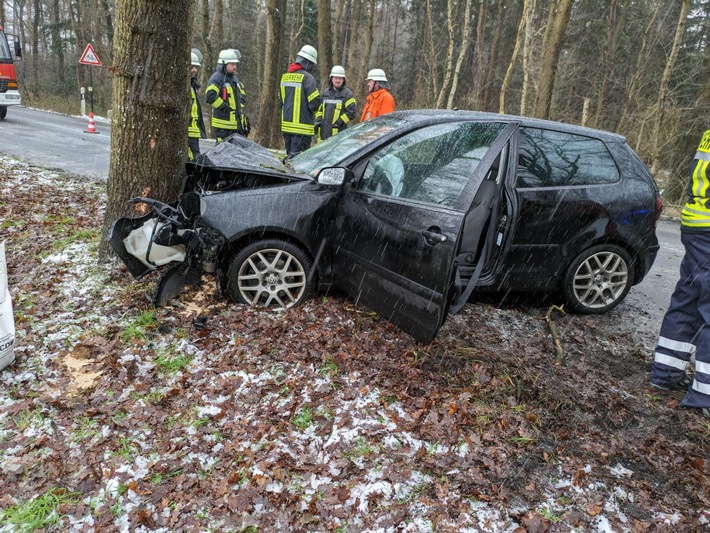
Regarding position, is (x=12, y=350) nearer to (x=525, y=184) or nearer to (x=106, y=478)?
(x=106, y=478)

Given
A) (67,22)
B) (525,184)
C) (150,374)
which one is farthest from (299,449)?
(67,22)

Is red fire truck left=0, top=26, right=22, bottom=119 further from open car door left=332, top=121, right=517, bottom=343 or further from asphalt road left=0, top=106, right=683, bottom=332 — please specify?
open car door left=332, top=121, right=517, bottom=343

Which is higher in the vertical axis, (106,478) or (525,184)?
(525,184)

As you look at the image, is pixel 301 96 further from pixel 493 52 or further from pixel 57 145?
pixel 493 52

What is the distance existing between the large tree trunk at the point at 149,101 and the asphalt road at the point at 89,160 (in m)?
4.51

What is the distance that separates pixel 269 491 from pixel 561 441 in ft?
6.00

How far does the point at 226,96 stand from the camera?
28.6 feet

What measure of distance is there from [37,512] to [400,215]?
2.82m

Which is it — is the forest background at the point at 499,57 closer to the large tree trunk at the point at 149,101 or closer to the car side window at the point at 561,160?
the car side window at the point at 561,160

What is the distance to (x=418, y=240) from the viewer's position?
3611 millimetres

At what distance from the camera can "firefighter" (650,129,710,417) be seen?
11.9ft

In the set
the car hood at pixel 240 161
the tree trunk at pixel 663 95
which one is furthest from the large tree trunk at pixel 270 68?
the tree trunk at pixel 663 95

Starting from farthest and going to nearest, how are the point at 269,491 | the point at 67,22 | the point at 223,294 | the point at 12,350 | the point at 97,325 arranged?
the point at 67,22 → the point at 223,294 → the point at 97,325 → the point at 12,350 → the point at 269,491

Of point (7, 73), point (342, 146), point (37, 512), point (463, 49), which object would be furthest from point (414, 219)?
point (463, 49)
